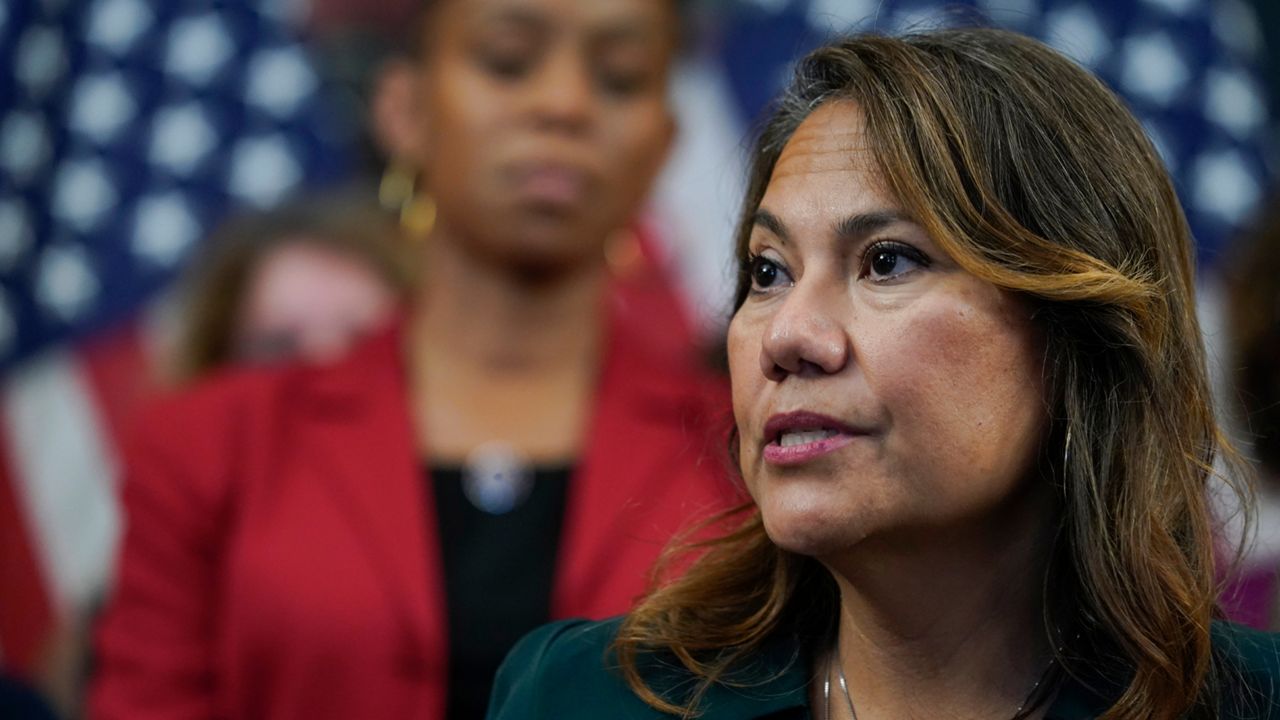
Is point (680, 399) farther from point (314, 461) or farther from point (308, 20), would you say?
point (308, 20)

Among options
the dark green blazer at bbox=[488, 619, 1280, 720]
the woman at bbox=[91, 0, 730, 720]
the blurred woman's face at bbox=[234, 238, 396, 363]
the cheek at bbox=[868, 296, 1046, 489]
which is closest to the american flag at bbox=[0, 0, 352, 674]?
the blurred woman's face at bbox=[234, 238, 396, 363]

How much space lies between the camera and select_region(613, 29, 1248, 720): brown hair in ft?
7.35

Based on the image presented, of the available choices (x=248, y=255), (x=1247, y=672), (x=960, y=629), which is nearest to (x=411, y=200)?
(x=248, y=255)

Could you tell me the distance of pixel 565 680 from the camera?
2.43m

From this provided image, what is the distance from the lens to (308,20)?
520 cm

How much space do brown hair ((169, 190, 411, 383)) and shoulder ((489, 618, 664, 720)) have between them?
264 centimetres

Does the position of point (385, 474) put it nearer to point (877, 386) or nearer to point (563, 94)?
point (563, 94)

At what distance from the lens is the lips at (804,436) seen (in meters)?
2.20

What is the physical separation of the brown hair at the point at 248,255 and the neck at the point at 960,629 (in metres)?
2.91

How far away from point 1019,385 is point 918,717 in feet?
1.50

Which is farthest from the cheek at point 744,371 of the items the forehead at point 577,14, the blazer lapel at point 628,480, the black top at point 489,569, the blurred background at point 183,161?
the blurred background at point 183,161

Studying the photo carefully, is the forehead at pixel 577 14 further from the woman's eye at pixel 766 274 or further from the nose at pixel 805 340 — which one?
the nose at pixel 805 340

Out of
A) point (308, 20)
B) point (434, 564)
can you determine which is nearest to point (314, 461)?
point (434, 564)

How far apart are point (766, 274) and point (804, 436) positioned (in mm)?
290
